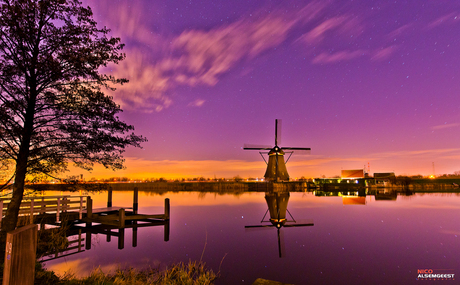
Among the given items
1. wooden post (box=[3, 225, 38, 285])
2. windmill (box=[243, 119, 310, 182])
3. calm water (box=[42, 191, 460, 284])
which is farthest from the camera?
windmill (box=[243, 119, 310, 182])

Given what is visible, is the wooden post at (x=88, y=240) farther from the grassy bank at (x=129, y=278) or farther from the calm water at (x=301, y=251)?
the grassy bank at (x=129, y=278)

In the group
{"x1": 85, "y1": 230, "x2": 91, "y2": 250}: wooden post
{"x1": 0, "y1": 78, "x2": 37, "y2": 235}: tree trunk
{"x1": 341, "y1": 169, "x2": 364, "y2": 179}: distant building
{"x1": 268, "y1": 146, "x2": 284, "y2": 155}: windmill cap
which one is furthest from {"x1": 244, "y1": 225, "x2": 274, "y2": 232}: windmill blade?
{"x1": 341, "y1": 169, "x2": 364, "y2": 179}: distant building

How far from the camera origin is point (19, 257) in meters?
2.79

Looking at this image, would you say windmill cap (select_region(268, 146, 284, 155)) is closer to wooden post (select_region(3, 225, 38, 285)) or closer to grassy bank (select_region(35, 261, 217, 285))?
grassy bank (select_region(35, 261, 217, 285))

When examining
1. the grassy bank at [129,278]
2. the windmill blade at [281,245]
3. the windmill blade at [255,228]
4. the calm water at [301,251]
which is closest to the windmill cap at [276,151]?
the calm water at [301,251]

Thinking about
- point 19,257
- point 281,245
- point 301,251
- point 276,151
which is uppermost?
point 276,151

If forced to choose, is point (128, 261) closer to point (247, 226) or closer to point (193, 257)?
point (193, 257)

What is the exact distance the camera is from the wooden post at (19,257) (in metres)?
2.69

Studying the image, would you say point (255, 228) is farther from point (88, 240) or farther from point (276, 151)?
point (276, 151)

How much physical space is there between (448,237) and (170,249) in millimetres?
19039

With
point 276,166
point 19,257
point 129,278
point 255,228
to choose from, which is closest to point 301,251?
point 255,228

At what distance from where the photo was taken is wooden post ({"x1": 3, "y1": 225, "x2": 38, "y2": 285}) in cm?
269

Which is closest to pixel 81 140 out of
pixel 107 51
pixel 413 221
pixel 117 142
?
pixel 117 142

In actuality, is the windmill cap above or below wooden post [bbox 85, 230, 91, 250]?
above
